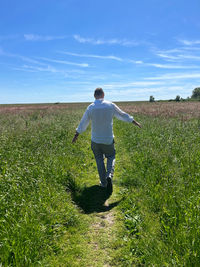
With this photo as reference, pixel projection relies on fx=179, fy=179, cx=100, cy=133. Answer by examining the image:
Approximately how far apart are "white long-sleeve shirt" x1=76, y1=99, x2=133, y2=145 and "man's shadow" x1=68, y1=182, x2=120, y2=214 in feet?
4.47

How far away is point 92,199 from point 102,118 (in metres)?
2.08

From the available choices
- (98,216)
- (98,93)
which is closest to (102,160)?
(98,216)

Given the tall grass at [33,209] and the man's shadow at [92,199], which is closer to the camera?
the tall grass at [33,209]

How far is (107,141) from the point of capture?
189 inches

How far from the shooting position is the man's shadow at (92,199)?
13.5ft

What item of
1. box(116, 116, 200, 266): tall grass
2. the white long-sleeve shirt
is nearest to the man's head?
the white long-sleeve shirt

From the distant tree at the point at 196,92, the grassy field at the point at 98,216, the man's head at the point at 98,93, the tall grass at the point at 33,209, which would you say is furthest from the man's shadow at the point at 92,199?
the distant tree at the point at 196,92

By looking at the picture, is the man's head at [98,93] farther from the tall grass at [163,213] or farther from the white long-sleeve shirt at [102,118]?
the tall grass at [163,213]

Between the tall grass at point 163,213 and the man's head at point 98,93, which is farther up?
the man's head at point 98,93

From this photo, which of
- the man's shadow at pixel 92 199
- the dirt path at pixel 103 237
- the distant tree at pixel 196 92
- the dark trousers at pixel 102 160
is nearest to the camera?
the dirt path at pixel 103 237

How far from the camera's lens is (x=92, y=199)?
14.9 feet

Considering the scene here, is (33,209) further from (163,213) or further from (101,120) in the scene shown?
(101,120)

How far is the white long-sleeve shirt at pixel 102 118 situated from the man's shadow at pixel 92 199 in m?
1.36

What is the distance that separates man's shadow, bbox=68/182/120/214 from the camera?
4129mm
